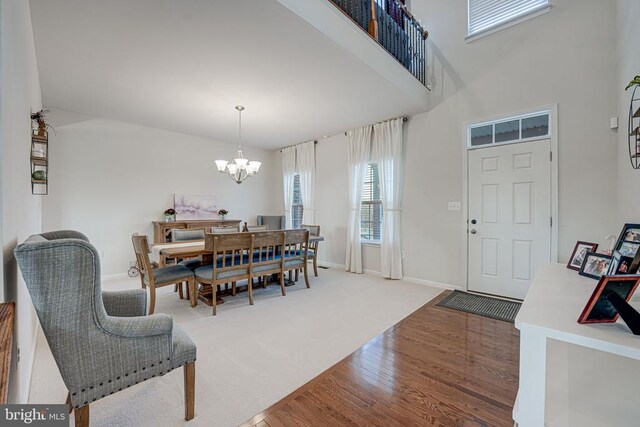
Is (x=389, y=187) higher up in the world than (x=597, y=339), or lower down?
higher up

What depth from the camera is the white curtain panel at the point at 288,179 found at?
641cm

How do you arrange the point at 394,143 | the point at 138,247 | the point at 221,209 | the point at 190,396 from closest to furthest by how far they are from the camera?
the point at 190,396 < the point at 138,247 < the point at 394,143 < the point at 221,209

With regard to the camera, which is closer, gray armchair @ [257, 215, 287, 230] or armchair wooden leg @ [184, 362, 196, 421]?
armchair wooden leg @ [184, 362, 196, 421]

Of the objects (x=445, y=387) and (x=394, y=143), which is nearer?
(x=445, y=387)

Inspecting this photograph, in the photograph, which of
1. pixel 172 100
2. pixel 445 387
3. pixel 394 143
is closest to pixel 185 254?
pixel 172 100

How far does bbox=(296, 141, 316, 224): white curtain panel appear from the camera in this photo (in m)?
5.89

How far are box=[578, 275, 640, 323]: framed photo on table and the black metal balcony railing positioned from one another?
3.10 meters

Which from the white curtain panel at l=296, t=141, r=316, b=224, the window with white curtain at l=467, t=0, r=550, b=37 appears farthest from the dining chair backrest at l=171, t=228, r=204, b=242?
the window with white curtain at l=467, t=0, r=550, b=37

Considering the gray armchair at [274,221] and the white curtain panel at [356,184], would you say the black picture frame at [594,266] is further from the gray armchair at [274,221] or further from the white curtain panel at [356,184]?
the gray armchair at [274,221]

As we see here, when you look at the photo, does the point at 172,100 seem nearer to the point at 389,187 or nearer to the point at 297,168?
the point at 297,168

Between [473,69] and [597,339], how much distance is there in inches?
157

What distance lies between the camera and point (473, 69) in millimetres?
3771

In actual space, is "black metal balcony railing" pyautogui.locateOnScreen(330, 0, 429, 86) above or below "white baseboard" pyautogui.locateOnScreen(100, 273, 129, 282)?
above

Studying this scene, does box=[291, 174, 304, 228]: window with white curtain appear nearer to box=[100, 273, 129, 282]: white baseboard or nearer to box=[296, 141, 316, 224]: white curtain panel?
box=[296, 141, 316, 224]: white curtain panel
